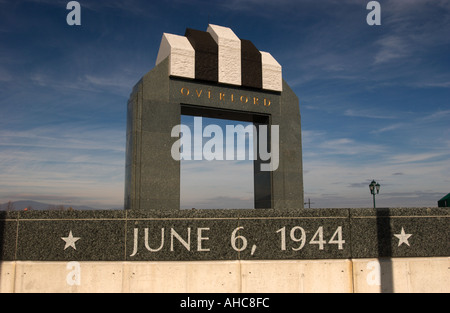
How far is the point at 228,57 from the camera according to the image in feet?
46.1

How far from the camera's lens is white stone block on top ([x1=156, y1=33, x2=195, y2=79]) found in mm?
13078

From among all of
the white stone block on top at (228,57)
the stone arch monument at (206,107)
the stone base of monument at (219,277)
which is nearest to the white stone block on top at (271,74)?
the stone arch monument at (206,107)

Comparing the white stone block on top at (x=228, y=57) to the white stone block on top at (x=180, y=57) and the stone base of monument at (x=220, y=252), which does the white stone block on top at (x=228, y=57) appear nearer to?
the white stone block on top at (x=180, y=57)

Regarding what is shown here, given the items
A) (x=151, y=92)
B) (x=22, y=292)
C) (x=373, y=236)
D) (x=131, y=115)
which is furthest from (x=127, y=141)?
(x=373, y=236)

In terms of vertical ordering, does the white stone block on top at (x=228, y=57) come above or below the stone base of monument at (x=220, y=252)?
above

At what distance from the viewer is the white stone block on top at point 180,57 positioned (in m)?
13.1

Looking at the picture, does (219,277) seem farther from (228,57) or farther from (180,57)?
(228,57)

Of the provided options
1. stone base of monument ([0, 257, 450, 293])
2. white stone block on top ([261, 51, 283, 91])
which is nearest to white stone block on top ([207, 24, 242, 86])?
white stone block on top ([261, 51, 283, 91])

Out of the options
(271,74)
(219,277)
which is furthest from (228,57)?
(219,277)

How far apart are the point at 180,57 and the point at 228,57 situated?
77.9 inches

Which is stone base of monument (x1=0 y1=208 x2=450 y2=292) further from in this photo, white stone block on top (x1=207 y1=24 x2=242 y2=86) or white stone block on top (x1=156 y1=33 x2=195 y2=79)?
white stone block on top (x1=207 y1=24 x2=242 y2=86)

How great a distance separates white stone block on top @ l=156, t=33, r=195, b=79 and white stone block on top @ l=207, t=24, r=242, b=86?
1.18 metres

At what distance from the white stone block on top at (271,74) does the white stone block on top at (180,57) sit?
10.1ft

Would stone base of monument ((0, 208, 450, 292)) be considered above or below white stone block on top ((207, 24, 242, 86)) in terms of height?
below
